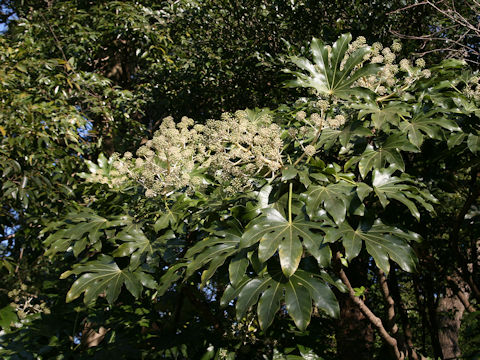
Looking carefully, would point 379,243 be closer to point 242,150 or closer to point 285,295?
point 285,295

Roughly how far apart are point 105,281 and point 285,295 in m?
0.89

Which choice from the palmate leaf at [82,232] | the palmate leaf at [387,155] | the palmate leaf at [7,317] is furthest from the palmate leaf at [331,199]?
the palmate leaf at [7,317]

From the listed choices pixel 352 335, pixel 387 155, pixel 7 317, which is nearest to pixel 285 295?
pixel 387 155

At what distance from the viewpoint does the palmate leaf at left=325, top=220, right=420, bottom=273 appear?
1.55 meters

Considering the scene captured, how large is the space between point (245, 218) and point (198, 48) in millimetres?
3706

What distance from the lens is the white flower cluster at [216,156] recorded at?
1728 millimetres

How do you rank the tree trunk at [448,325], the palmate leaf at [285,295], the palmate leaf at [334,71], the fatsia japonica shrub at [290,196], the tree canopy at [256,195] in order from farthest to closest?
the tree trunk at [448,325], the palmate leaf at [334,71], the tree canopy at [256,195], the fatsia japonica shrub at [290,196], the palmate leaf at [285,295]

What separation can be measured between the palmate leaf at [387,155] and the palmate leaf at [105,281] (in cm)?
103

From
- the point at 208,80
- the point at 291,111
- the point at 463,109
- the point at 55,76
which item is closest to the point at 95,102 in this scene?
the point at 55,76

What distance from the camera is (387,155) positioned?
1.78 metres

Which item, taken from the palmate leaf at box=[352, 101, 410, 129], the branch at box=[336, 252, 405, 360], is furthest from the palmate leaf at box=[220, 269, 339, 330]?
the palmate leaf at box=[352, 101, 410, 129]

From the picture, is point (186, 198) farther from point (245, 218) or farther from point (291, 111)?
point (291, 111)

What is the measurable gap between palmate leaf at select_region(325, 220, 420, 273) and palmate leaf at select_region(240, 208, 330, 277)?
6 centimetres

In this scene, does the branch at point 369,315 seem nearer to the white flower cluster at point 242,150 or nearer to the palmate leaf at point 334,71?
the white flower cluster at point 242,150
